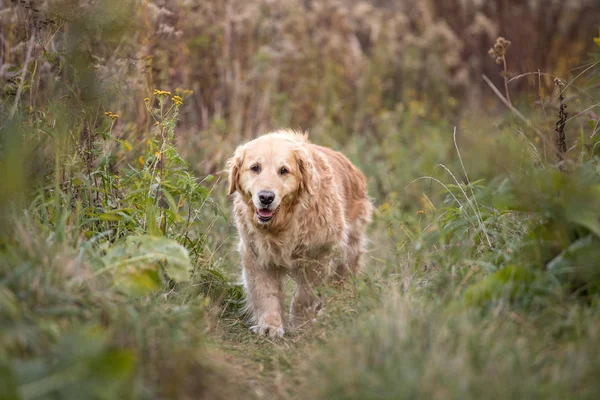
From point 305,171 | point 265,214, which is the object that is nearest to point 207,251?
point 265,214

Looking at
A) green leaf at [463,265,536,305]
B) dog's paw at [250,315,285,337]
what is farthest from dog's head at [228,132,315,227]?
green leaf at [463,265,536,305]

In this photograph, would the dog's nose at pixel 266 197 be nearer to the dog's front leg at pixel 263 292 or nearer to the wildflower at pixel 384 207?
the dog's front leg at pixel 263 292

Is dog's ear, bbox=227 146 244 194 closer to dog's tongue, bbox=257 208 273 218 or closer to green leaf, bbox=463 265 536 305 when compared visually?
dog's tongue, bbox=257 208 273 218

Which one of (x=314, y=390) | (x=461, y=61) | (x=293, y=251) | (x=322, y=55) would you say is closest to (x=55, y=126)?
(x=293, y=251)

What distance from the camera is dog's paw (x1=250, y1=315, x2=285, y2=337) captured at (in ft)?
14.1

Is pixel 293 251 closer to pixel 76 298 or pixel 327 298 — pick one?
pixel 327 298

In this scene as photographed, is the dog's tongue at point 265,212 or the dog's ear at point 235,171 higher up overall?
the dog's ear at point 235,171

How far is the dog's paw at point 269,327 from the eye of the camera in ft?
14.1

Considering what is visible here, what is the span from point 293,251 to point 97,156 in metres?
1.38

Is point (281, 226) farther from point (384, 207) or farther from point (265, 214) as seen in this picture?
point (384, 207)

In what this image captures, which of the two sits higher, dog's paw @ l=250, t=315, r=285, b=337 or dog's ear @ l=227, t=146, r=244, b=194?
dog's ear @ l=227, t=146, r=244, b=194

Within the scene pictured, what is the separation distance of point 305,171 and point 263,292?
2.76ft

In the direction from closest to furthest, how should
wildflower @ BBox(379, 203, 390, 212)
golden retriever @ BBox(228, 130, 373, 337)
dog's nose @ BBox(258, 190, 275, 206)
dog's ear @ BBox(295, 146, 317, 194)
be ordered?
dog's nose @ BBox(258, 190, 275, 206) < golden retriever @ BBox(228, 130, 373, 337) < dog's ear @ BBox(295, 146, 317, 194) < wildflower @ BBox(379, 203, 390, 212)

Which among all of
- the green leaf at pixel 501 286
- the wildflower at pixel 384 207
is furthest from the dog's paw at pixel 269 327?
the wildflower at pixel 384 207
